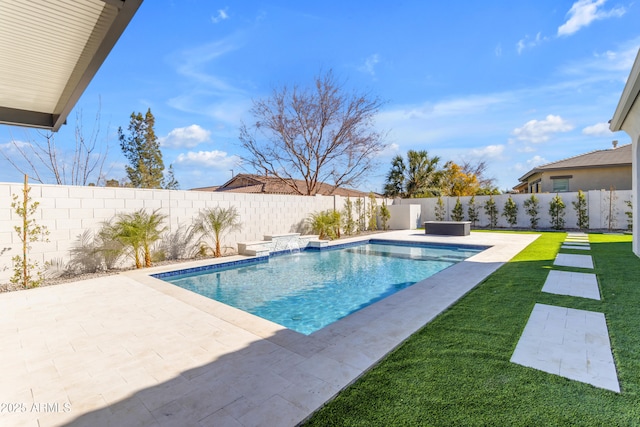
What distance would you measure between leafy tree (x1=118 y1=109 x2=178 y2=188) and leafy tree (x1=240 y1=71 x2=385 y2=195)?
8.02 m

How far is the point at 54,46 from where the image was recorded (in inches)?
134

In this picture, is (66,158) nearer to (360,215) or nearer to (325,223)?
(325,223)

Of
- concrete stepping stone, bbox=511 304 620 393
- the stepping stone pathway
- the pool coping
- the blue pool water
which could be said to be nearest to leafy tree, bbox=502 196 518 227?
the blue pool water

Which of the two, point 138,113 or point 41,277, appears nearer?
point 41,277

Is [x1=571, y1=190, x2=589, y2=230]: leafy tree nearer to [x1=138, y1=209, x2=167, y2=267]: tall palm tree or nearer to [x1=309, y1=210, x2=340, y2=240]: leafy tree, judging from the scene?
[x1=309, y1=210, x2=340, y2=240]: leafy tree

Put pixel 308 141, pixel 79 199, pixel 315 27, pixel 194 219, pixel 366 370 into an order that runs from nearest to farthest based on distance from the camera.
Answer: pixel 366 370 → pixel 79 199 → pixel 194 219 → pixel 315 27 → pixel 308 141

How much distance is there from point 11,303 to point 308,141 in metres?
16.9

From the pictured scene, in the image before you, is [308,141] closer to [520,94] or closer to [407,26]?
[407,26]

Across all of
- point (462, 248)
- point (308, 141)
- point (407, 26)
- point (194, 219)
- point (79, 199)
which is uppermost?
point (407, 26)

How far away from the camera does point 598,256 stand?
798 cm

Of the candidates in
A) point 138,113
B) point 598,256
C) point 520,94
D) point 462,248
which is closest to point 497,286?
point 598,256

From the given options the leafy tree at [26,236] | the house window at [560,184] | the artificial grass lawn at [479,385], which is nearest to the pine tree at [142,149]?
the leafy tree at [26,236]

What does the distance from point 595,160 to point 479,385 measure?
2293 cm

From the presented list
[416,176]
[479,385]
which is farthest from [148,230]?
[416,176]
